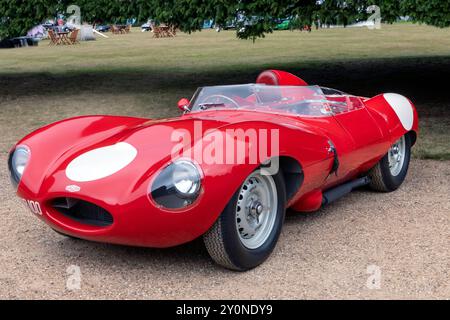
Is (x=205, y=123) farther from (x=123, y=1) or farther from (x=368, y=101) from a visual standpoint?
(x=123, y=1)

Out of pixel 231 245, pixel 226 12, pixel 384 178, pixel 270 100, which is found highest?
pixel 226 12

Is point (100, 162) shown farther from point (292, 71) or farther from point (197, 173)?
point (292, 71)

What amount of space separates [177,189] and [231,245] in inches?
19.5

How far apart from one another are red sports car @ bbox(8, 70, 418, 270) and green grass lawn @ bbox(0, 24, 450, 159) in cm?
301

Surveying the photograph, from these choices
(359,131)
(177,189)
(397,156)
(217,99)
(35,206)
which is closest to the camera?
(177,189)

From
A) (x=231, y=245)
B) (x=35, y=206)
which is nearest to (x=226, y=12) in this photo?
(x=35, y=206)

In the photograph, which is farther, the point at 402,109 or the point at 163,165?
the point at 402,109

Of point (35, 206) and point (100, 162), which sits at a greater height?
point (100, 162)

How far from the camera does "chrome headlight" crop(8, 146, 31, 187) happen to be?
12.4 ft

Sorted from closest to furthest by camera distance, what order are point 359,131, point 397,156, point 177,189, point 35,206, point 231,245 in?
point 177,189, point 231,245, point 35,206, point 359,131, point 397,156

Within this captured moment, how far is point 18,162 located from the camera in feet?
12.6

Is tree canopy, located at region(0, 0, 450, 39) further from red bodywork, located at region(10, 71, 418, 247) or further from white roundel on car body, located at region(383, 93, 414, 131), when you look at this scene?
red bodywork, located at region(10, 71, 418, 247)
